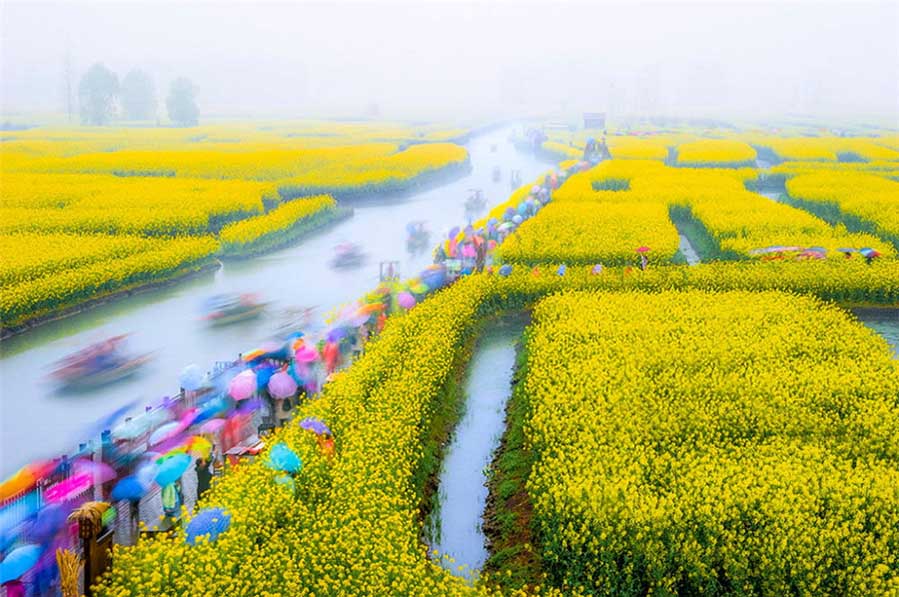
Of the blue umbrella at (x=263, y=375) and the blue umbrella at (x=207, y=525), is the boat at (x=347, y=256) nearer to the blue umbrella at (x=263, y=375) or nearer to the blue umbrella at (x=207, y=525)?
the blue umbrella at (x=263, y=375)

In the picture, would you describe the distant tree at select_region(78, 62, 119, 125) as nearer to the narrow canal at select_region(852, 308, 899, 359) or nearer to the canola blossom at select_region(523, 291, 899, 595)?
the canola blossom at select_region(523, 291, 899, 595)

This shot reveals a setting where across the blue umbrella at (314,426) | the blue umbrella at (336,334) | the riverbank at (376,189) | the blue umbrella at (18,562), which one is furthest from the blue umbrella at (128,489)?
the riverbank at (376,189)

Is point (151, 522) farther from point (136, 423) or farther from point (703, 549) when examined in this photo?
point (703, 549)

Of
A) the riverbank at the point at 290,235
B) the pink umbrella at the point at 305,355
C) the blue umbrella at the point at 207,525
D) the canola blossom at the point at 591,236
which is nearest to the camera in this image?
the blue umbrella at the point at 207,525

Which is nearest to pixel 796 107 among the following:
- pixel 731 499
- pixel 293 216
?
pixel 293 216

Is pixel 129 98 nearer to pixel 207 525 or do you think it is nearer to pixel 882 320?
pixel 882 320

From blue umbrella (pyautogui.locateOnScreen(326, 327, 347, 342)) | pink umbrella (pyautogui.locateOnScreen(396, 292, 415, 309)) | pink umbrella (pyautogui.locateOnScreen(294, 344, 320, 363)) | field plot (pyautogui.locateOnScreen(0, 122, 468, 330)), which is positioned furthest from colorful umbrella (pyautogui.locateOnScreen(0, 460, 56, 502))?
field plot (pyautogui.locateOnScreen(0, 122, 468, 330))

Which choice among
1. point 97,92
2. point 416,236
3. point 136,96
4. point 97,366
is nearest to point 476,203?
point 416,236
